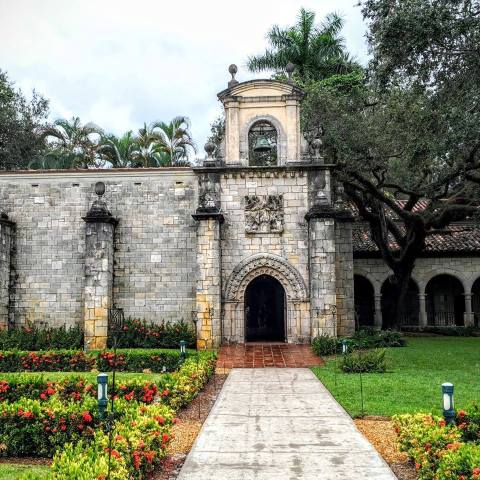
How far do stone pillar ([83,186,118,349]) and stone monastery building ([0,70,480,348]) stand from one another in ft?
0.12

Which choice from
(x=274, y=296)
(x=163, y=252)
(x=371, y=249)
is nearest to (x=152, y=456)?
(x=163, y=252)

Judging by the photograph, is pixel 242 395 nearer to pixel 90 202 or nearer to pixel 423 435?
pixel 423 435

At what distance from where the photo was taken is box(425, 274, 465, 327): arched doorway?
1187 inches

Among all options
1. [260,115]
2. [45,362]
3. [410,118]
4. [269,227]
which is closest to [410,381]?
[269,227]

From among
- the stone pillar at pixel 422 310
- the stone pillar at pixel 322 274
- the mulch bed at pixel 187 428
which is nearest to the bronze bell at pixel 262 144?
the stone pillar at pixel 322 274

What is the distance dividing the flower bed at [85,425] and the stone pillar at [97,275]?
25.7 ft

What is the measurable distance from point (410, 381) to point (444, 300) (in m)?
19.0

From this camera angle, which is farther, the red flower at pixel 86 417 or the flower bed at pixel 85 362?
the flower bed at pixel 85 362

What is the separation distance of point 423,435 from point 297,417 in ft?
10.1

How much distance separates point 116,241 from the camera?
20.5 meters

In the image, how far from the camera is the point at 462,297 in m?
30.1

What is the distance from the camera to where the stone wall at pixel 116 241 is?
66.5 ft

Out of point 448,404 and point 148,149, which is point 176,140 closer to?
point 148,149

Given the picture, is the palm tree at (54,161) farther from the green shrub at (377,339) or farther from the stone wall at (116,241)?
the green shrub at (377,339)
